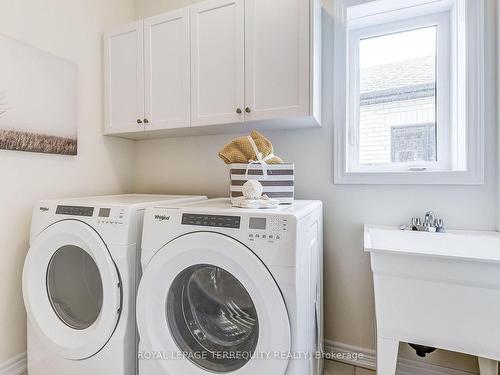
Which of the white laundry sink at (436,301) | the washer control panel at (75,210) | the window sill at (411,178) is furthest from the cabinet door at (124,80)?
the white laundry sink at (436,301)

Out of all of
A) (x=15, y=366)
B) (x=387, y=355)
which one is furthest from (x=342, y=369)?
(x=15, y=366)

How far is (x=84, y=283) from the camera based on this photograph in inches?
57.8

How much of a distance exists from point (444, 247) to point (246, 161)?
1063 mm

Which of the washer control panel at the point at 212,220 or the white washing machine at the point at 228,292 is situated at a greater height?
the washer control panel at the point at 212,220

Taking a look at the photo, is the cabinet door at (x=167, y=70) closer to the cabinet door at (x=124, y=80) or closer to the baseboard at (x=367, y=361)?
the cabinet door at (x=124, y=80)

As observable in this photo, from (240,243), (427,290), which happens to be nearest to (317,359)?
(427,290)

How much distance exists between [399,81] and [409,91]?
9 centimetres

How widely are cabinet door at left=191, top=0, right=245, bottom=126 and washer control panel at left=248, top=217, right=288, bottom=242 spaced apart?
78cm

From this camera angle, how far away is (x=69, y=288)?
1478 millimetres

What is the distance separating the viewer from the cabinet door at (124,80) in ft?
6.28

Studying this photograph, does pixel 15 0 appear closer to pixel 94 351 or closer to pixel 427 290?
pixel 94 351

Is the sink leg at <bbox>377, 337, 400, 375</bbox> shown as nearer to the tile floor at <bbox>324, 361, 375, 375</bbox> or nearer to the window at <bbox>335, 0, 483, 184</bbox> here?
the tile floor at <bbox>324, 361, 375, 375</bbox>

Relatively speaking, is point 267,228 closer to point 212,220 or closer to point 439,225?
point 212,220

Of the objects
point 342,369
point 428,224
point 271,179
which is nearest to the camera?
point 271,179
